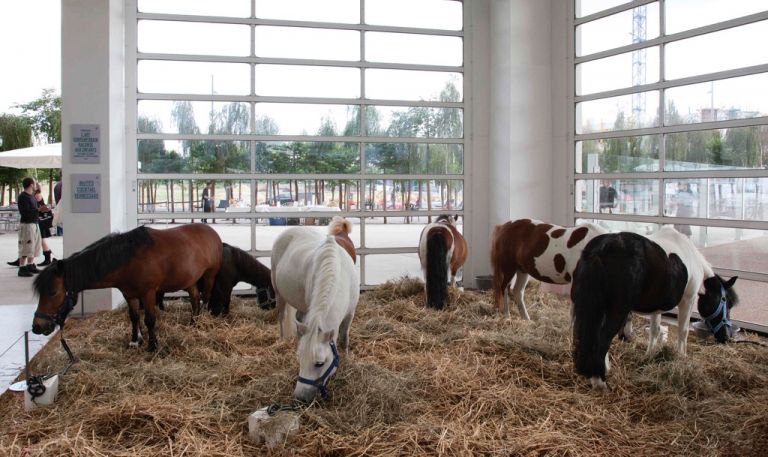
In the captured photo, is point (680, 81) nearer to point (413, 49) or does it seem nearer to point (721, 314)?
point (721, 314)

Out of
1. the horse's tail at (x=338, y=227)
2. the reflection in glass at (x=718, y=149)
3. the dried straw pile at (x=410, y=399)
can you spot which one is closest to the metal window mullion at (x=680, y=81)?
the reflection in glass at (x=718, y=149)

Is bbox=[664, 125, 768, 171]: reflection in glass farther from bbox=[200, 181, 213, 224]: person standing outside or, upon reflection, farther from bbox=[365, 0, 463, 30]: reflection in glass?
bbox=[200, 181, 213, 224]: person standing outside

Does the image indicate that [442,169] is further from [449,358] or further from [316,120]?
[449,358]

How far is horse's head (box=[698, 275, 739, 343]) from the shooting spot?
15.3 feet

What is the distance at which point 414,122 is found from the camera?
755cm

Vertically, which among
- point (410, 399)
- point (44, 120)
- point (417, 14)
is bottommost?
point (410, 399)

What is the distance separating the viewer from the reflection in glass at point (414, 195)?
7.43 meters

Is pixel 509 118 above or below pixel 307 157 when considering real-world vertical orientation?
above

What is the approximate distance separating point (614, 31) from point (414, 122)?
8.31 ft

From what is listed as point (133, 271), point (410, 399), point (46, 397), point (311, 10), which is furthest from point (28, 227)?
point (410, 399)

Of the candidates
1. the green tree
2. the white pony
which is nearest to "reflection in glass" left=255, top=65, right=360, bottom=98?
the white pony

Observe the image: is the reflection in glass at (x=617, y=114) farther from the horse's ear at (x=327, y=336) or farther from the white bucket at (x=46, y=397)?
the white bucket at (x=46, y=397)

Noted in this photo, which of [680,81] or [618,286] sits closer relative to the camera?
[618,286]

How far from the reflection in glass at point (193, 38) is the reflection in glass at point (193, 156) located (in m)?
1.06
